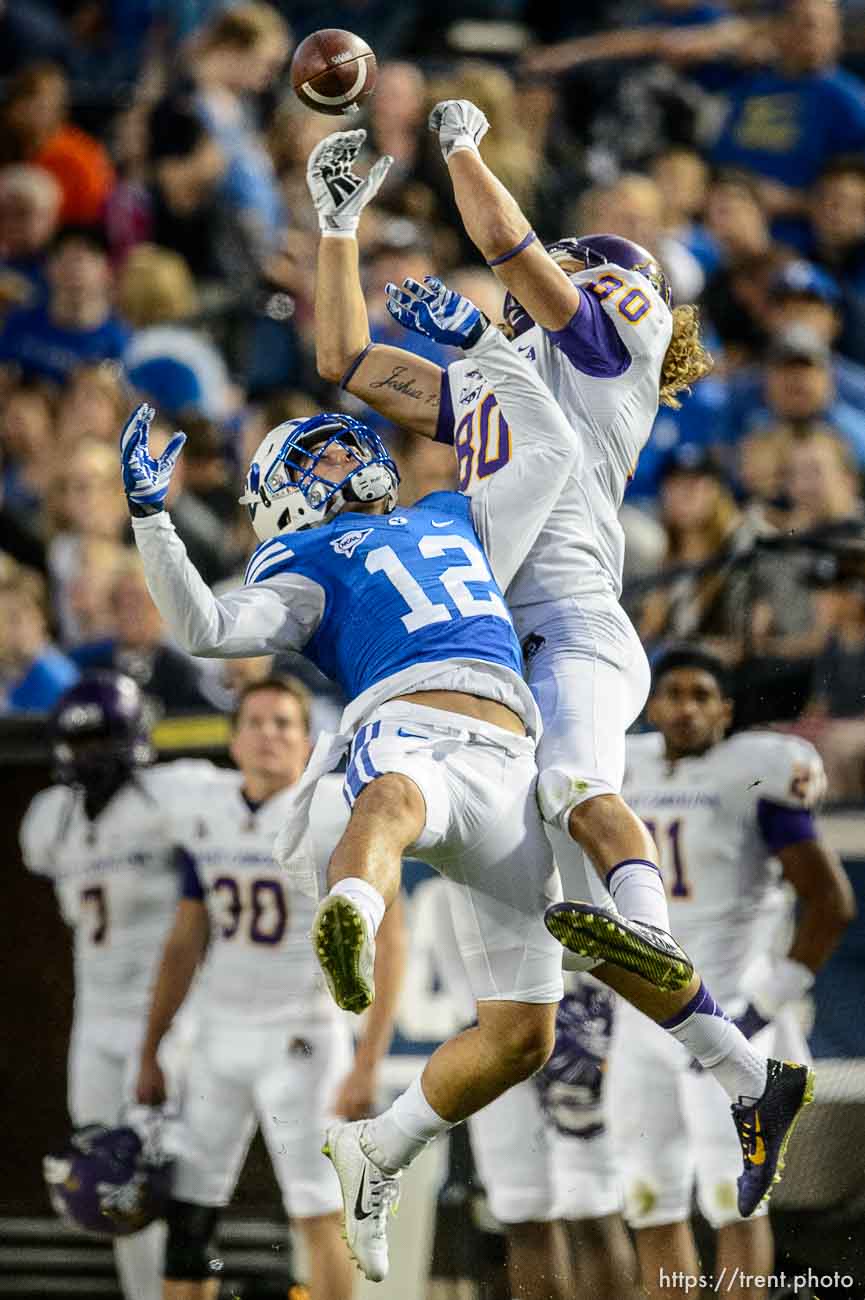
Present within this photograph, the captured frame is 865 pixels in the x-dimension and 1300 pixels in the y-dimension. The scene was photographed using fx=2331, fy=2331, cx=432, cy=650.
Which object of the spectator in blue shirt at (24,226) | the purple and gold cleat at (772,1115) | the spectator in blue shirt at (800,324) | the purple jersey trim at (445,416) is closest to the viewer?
the purple and gold cleat at (772,1115)

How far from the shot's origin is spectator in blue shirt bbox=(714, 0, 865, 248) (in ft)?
31.9

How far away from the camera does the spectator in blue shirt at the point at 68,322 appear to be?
1008cm

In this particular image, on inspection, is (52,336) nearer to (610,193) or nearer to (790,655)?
(610,193)

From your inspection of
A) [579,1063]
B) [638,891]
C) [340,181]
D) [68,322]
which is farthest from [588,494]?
[68,322]

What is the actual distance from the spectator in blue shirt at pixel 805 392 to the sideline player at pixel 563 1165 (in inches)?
93.8

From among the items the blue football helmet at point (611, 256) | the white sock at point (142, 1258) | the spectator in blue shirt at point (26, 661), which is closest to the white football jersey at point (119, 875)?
the white sock at point (142, 1258)

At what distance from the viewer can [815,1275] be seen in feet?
20.3

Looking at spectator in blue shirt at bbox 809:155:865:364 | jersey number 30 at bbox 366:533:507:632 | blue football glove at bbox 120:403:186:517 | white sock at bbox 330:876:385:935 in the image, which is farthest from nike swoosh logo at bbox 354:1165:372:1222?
spectator in blue shirt at bbox 809:155:865:364

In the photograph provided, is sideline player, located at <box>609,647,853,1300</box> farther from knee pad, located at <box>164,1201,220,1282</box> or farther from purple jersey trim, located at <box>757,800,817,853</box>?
knee pad, located at <box>164,1201,220,1282</box>

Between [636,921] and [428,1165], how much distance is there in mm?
2557

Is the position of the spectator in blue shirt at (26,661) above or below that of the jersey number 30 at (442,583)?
below

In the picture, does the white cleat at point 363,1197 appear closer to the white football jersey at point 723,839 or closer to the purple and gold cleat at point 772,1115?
the purple and gold cleat at point 772,1115

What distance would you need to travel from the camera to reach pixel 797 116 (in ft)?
32.4

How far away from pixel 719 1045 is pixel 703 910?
165 cm
